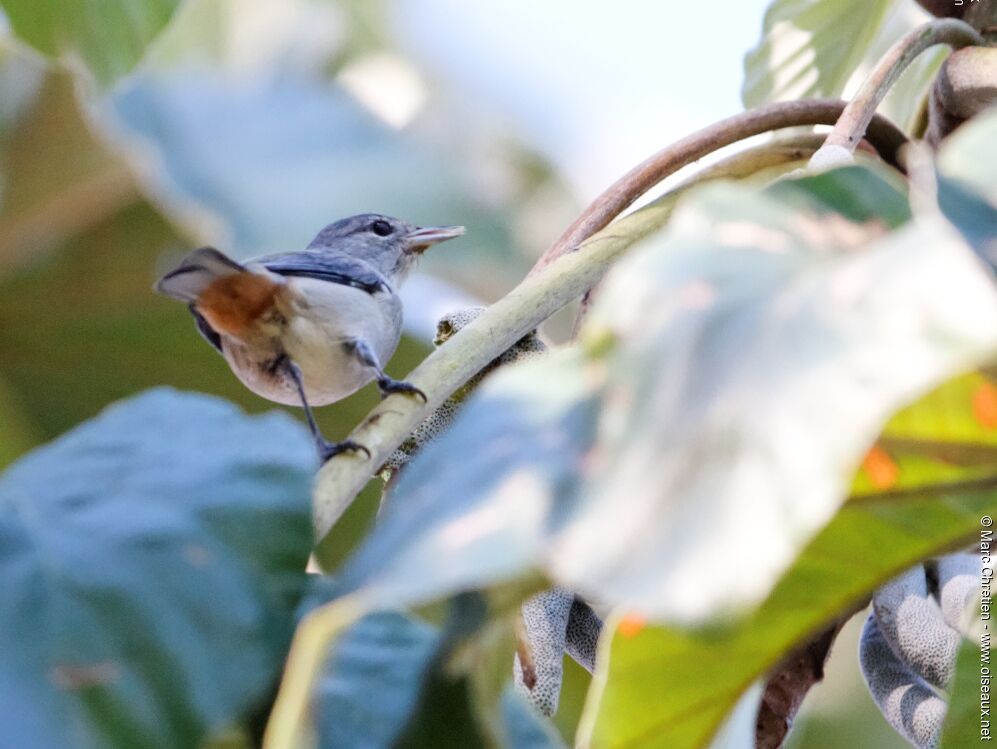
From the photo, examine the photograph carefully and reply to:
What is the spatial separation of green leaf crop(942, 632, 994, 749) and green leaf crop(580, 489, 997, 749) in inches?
7.2

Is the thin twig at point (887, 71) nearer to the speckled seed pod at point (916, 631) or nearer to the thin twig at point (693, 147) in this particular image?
the thin twig at point (693, 147)

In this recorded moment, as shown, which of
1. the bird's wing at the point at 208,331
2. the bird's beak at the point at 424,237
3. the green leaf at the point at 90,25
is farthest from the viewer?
the bird's beak at the point at 424,237

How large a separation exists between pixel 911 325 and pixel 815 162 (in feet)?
1.88

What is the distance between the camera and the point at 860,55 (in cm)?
181

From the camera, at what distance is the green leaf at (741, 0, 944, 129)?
1.76 metres

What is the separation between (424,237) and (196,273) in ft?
2.76

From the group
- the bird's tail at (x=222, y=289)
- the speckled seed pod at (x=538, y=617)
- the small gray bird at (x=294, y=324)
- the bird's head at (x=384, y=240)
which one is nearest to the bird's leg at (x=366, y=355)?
the small gray bird at (x=294, y=324)

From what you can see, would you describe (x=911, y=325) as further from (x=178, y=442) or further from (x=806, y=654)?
(x=806, y=654)

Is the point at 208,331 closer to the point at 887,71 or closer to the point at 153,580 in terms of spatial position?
the point at 887,71

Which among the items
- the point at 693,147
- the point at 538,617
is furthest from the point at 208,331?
the point at 538,617

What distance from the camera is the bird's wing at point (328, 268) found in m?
1.99

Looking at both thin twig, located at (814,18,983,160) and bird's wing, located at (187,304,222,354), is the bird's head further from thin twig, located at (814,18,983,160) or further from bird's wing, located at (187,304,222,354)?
thin twig, located at (814,18,983,160)

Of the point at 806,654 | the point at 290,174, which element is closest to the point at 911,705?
the point at 806,654

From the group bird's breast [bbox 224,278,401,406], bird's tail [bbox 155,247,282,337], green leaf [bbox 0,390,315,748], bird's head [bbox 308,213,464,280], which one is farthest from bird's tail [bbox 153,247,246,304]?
green leaf [bbox 0,390,315,748]
